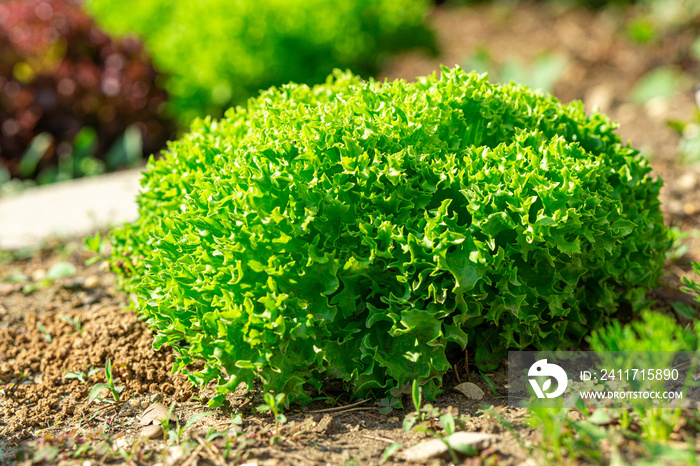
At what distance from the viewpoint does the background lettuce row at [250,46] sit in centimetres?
580

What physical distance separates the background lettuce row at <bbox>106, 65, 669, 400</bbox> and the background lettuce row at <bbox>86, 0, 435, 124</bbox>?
3.40 meters

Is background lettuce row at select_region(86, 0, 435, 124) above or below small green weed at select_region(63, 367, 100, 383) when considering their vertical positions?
above

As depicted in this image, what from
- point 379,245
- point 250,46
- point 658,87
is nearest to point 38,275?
point 379,245

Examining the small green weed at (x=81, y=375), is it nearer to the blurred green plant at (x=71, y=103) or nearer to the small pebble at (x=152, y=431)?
the small pebble at (x=152, y=431)

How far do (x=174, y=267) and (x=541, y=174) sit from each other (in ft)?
4.33

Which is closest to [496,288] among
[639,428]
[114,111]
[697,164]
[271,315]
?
[639,428]

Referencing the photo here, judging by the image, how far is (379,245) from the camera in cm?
233

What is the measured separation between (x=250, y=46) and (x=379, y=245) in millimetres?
3970

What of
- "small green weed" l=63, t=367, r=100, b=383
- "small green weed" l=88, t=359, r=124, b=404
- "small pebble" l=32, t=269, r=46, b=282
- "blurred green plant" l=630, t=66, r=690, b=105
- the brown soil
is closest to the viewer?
the brown soil

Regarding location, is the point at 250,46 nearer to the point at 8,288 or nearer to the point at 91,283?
the point at 91,283

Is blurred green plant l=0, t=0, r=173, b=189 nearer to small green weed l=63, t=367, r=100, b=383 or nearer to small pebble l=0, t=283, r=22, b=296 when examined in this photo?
small pebble l=0, t=283, r=22, b=296

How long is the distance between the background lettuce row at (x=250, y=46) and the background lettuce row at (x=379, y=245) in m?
3.40

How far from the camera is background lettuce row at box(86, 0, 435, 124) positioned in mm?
5801

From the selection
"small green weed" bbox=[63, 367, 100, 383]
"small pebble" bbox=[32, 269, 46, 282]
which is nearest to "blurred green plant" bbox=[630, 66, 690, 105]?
"small pebble" bbox=[32, 269, 46, 282]
